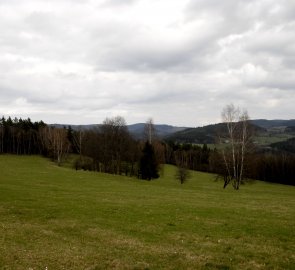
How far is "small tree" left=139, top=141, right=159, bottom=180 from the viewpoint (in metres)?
82.9

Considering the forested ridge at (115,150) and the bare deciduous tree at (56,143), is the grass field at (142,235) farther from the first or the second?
the bare deciduous tree at (56,143)

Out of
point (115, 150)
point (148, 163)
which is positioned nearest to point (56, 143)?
point (115, 150)

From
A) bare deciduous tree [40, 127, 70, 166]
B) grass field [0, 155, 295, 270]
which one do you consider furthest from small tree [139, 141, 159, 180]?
grass field [0, 155, 295, 270]

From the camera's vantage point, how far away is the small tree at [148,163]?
82875mm

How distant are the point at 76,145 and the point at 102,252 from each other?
113 meters

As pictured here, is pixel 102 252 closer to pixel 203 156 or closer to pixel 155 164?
pixel 155 164

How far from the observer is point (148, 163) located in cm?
8369

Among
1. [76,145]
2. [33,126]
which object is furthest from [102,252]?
[33,126]

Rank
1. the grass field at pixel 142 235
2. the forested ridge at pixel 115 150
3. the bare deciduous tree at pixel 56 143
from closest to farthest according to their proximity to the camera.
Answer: the grass field at pixel 142 235 < the forested ridge at pixel 115 150 < the bare deciduous tree at pixel 56 143

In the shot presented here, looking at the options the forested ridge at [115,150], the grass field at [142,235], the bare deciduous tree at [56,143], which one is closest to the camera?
the grass field at [142,235]

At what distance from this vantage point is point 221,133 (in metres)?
54.6

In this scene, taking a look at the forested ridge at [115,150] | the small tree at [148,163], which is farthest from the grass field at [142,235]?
the small tree at [148,163]

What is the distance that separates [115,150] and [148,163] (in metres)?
8.62

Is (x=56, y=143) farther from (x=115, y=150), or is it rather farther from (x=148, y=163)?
(x=148, y=163)
